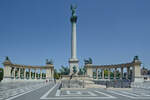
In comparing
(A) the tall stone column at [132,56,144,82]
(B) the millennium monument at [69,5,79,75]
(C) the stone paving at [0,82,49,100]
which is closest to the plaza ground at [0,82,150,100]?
(C) the stone paving at [0,82,49,100]

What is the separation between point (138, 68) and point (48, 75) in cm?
4232

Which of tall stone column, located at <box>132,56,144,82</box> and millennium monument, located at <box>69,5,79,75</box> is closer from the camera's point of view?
millennium monument, located at <box>69,5,79,75</box>

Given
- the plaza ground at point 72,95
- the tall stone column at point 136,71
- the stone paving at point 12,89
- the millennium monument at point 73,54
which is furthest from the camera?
the tall stone column at point 136,71

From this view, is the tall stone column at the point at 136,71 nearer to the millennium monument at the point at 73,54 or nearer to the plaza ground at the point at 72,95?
the millennium monument at the point at 73,54

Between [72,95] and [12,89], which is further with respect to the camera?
[12,89]

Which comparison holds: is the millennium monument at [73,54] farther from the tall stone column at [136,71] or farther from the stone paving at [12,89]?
the stone paving at [12,89]

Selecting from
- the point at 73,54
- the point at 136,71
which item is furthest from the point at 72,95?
the point at 136,71

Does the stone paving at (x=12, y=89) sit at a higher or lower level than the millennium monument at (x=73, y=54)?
lower

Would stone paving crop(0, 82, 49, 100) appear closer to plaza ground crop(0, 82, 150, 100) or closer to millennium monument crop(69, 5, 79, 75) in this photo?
plaza ground crop(0, 82, 150, 100)

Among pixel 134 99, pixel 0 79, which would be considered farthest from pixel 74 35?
pixel 134 99

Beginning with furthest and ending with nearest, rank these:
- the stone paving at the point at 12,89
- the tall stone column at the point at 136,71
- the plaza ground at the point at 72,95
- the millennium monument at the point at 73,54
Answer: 1. the tall stone column at the point at 136,71
2. the millennium monument at the point at 73,54
3. the stone paving at the point at 12,89
4. the plaza ground at the point at 72,95

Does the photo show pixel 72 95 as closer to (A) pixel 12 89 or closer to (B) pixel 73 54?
(A) pixel 12 89

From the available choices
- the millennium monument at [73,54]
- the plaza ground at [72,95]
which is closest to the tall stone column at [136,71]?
the millennium monument at [73,54]

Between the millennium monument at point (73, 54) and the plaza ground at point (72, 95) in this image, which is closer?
the plaza ground at point (72, 95)
